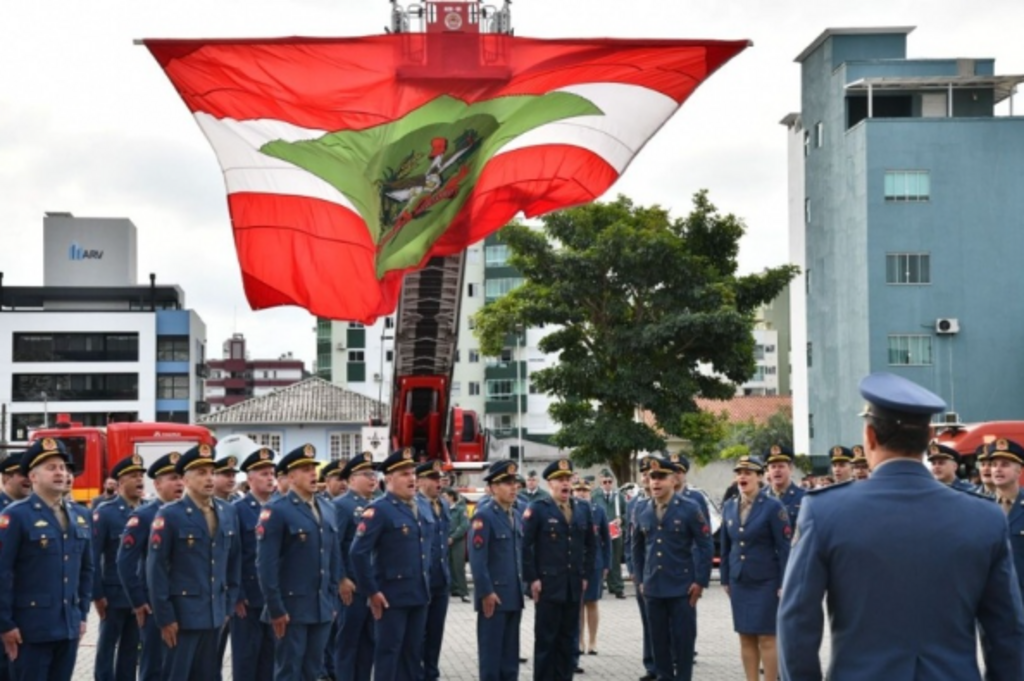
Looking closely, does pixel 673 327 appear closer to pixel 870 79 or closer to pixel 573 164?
pixel 870 79

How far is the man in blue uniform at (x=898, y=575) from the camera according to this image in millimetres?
4906

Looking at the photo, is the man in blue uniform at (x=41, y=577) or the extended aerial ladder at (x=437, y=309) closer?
the man in blue uniform at (x=41, y=577)

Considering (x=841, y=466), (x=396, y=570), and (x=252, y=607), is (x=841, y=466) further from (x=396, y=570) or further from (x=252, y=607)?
(x=252, y=607)

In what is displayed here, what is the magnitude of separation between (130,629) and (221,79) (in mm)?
5941

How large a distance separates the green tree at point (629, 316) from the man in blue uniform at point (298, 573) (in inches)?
1133

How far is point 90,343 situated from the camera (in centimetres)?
9381

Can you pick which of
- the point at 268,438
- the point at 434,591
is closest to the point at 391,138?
the point at 434,591

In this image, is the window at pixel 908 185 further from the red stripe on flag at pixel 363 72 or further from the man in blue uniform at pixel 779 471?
the man in blue uniform at pixel 779 471

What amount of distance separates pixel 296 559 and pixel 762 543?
3.67 m

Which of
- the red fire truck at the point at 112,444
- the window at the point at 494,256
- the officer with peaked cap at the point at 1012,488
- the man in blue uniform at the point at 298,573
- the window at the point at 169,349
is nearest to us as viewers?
the man in blue uniform at the point at 298,573

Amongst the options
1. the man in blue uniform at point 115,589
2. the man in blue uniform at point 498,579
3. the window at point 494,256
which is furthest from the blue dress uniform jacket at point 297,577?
the window at point 494,256

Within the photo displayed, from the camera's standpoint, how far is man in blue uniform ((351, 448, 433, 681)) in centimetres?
1248

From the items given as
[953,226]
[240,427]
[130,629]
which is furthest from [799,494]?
[240,427]

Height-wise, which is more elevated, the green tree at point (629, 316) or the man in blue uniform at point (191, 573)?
the green tree at point (629, 316)
